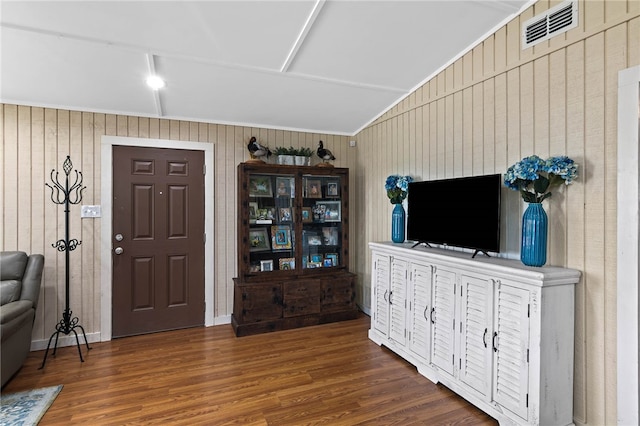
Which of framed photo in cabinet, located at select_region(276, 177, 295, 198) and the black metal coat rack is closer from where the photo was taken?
the black metal coat rack

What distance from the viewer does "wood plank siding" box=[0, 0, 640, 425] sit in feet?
6.26

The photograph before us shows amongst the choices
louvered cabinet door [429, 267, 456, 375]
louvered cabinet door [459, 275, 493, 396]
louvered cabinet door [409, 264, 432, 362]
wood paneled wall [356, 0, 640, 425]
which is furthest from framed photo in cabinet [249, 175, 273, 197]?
louvered cabinet door [459, 275, 493, 396]

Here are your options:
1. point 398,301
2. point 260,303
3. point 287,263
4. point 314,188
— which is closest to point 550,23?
point 398,301

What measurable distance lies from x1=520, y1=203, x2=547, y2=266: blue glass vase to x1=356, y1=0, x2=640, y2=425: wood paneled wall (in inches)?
6.6

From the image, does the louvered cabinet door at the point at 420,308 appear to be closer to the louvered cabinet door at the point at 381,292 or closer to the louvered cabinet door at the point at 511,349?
the louvered cabinet door at the point at 381,292

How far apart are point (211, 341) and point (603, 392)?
3.19 meters

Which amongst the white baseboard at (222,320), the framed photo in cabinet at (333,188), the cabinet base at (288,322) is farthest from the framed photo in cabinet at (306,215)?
the white baseboard at (222,320)

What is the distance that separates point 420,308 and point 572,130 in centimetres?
170

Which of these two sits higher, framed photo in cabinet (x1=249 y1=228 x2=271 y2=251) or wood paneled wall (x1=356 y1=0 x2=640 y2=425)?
wood paneled wall (x1=356 y1=0 x2=640 y2=425)

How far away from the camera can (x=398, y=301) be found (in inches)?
121

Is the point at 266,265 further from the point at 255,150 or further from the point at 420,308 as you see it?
the point at 420,308

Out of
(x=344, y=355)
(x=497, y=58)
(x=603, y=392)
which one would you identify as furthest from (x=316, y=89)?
(x=603, y=392)

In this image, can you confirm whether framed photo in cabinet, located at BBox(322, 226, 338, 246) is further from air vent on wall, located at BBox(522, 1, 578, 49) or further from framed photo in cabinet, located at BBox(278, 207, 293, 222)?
air vent on wall, located at BBox(522, 1, 578, 49)

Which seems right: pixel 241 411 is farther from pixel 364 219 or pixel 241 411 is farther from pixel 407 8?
pixel 407 8
